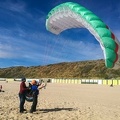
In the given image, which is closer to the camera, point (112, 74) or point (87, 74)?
point (112, 74)

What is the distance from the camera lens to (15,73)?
550 feet

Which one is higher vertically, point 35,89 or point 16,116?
point 35,89

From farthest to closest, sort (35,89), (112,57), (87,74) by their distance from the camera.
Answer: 1. (87,74)
2. (35,89)
3. (112,57)

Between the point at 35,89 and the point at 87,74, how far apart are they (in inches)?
4209

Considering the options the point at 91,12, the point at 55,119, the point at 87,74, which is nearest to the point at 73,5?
the point at 91,12

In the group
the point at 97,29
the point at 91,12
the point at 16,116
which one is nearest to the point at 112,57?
the point at 97,29

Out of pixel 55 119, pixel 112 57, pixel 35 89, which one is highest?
pixel 112 57

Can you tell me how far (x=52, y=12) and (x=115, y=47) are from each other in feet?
17.4

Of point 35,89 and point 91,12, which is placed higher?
point 91,12

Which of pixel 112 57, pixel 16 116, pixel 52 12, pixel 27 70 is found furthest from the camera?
pixel 27 70

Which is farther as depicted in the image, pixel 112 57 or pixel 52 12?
pixel 52 12

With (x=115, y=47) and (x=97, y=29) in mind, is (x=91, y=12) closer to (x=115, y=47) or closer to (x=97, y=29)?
(x=97, y=29)

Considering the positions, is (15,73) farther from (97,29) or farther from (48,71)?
(97,29)

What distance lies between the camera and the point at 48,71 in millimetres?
142250
